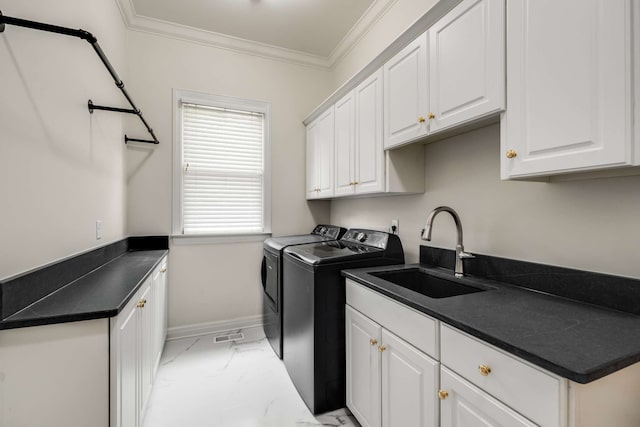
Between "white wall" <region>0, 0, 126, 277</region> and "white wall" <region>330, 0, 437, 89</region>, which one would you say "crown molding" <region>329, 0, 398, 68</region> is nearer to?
"white wall" <region>330, 0, 437, 89</region>

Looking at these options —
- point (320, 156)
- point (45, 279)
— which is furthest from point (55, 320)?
point (320, 156)

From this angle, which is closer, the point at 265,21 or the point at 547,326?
the point at 547,326

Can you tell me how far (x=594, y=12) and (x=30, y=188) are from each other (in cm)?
212

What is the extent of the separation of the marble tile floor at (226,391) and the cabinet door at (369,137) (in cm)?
150

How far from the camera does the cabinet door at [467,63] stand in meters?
1.17

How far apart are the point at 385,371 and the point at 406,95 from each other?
4.86ft

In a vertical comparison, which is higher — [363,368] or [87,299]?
[87,299]

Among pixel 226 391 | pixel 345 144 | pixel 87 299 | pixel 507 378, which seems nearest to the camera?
pixel 507 378

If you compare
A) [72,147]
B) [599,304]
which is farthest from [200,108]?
[599,304]

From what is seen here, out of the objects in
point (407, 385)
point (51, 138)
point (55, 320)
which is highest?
point (51, 138)

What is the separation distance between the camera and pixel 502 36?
3.76 ft

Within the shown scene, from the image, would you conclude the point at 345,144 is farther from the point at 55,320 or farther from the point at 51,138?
the point at 55,320

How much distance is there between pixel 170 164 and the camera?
9.08 feet

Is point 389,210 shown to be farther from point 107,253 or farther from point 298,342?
point 107,253
